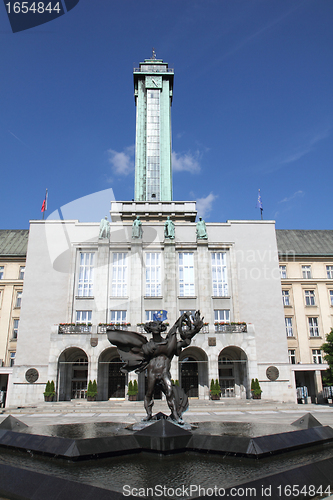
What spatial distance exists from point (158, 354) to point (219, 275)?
2946 centimetres

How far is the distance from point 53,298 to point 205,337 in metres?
16.4

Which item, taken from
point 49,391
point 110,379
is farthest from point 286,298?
point 49,391

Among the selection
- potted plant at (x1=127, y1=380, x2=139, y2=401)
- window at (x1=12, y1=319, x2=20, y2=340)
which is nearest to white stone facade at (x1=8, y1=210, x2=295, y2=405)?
potted plant at (x1=127, y1=380, x2=139, y2=401)

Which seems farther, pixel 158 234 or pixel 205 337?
pixel 158 234

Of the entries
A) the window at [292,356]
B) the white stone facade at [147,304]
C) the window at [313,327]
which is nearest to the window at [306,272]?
the window at [313,327]

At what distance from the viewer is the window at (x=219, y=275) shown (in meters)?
38.7

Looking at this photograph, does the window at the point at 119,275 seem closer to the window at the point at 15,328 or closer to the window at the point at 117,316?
the window at the point at 117,316

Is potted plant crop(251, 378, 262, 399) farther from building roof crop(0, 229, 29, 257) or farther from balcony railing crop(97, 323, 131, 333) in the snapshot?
building roof crop(0, 229, 29, 257)

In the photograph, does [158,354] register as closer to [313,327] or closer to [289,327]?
[289,327]

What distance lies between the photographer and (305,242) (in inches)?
2037

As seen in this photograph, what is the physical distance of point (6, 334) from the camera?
43875mm

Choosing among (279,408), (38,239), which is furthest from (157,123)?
(279,408)

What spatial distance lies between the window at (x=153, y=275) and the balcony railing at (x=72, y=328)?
7122 mm

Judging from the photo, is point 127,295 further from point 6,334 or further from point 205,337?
point 6,334
